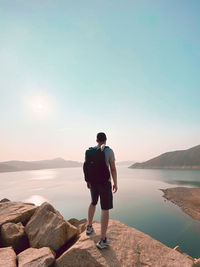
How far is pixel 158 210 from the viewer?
32750 mm

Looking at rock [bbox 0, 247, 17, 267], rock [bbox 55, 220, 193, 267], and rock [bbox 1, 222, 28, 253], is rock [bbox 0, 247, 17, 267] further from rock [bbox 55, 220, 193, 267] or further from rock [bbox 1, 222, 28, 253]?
rock [bbox 55, 220, 193, 267]

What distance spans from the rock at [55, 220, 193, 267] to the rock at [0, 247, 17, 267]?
1.19m

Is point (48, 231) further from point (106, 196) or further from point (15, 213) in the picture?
point (106, 196)

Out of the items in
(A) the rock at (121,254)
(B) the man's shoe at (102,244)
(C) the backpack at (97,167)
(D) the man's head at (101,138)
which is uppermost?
(D) the man's head at (101,138)

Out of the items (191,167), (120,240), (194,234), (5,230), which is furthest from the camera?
(191,167)

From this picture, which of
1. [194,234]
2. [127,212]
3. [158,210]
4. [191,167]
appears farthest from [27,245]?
[191,167]

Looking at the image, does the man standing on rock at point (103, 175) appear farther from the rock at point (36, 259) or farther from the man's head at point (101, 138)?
the rock at point (36, 259)

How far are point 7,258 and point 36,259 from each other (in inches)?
36.6

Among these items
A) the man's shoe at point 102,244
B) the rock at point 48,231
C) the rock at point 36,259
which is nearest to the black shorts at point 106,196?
the man's shoe at point 102,244

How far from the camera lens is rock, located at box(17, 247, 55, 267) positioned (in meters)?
3.80

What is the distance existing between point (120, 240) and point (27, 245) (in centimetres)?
358

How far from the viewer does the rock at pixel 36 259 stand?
380 cm

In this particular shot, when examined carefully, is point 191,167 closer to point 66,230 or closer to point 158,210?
point 158,210

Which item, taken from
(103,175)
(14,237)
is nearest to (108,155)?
(103,175)
